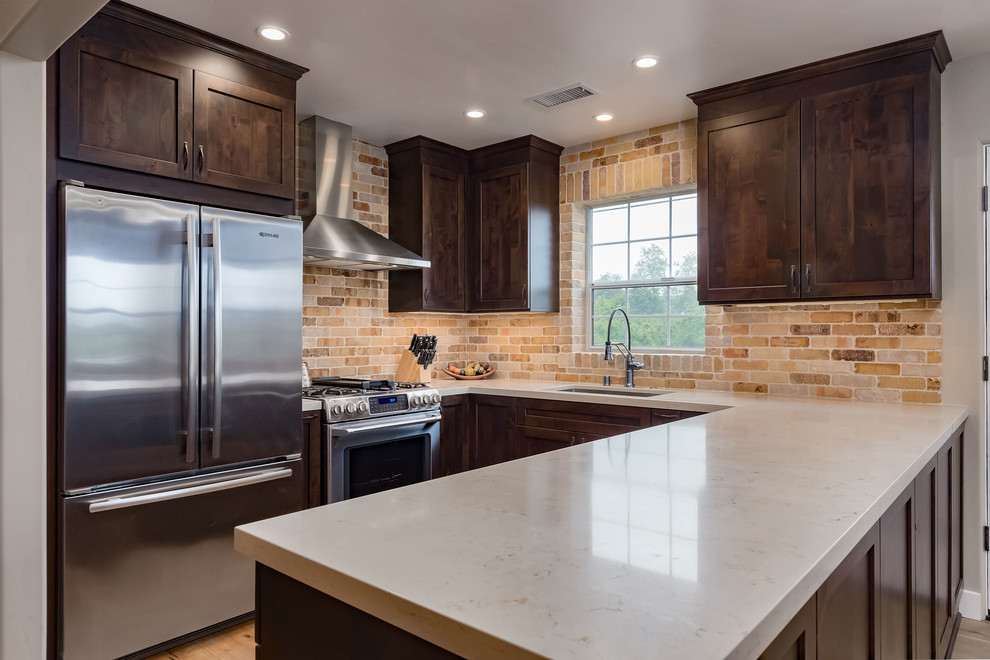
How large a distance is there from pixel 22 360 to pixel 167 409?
67 cm

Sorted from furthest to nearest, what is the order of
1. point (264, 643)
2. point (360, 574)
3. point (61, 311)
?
point (61, 311) → point (264, 643) → point (360, 574)

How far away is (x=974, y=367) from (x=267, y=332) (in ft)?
10.6

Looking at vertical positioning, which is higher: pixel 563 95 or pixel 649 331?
pixel 563 95

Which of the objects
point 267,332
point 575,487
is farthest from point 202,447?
point 575,487

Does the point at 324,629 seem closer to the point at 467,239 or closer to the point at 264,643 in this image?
the point at 264,643

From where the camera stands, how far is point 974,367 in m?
2.86

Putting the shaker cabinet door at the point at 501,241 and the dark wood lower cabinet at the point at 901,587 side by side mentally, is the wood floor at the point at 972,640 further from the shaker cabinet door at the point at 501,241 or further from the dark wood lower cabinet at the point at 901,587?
the shaker cabinet door at the point at 501,241

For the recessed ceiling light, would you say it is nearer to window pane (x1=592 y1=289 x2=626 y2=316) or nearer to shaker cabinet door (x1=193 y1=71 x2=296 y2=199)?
shaker cabinet door (x1=193 y1=71 x2=296 y2=199)

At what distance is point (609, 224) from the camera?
14.3 ft

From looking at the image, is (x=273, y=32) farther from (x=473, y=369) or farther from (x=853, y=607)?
(x=853, y=607)

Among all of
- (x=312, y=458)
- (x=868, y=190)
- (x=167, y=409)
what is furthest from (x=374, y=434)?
(x=868, y=190)

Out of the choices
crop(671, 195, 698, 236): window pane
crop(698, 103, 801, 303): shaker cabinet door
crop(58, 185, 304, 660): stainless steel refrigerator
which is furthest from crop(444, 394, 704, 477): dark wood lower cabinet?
crop(671, 195, 698, 236): window pane

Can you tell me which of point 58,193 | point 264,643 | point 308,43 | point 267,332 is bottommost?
point 264,643

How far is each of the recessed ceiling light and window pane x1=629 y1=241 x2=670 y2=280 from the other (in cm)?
249
